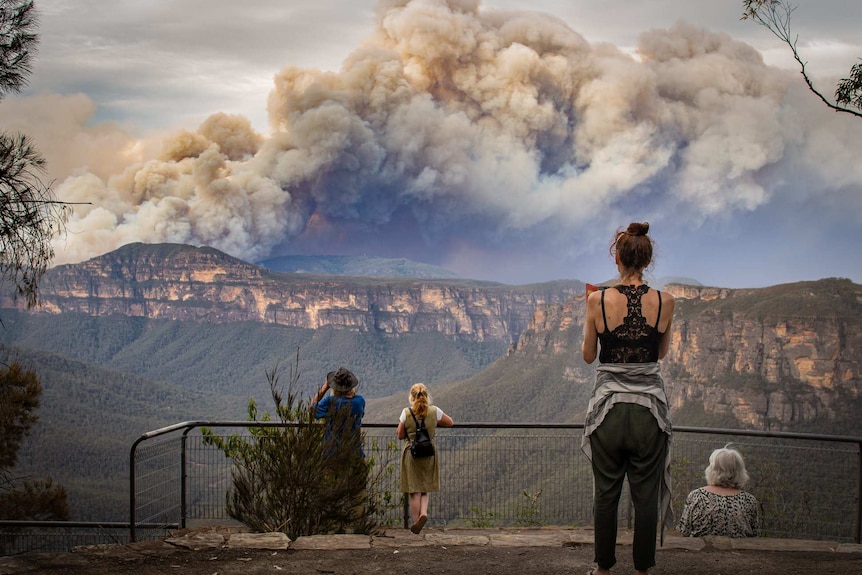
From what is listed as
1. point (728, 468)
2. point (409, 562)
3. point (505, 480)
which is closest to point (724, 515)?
point (728, 468)

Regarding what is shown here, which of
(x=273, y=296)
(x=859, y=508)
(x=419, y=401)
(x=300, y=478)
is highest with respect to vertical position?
(x=273, y=296)

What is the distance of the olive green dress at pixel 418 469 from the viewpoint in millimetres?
8281

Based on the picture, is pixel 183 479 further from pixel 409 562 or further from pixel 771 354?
pixel 771 354

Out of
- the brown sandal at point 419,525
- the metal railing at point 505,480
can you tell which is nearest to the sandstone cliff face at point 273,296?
the metal railing at point 505,480

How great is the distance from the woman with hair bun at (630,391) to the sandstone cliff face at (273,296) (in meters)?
121

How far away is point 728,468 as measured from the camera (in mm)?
7125

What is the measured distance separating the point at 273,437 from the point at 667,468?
3.65 metres

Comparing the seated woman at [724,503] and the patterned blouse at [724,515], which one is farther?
the patterned blouse at [724,515]

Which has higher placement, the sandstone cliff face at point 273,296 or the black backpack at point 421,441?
the sandstone cliff face at point 273,296

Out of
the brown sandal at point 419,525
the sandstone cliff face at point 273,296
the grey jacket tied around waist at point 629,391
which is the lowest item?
the brown sandal at point 419,525

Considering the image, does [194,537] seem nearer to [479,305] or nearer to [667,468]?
[667,468]

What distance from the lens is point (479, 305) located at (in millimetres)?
135625

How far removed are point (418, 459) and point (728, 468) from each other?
277 cm

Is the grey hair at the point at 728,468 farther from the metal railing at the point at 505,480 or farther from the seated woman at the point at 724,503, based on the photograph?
the metal railing at the point at 505,480
